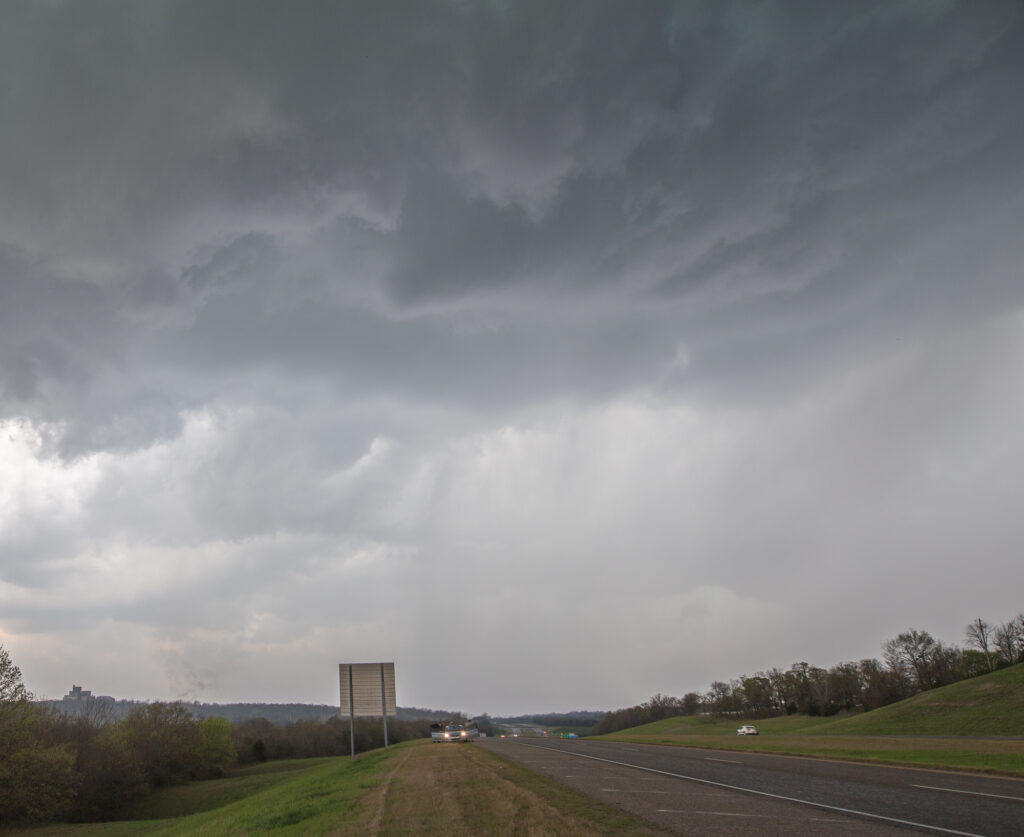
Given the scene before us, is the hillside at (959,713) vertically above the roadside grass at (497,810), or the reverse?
the roadside grass at (497,810)

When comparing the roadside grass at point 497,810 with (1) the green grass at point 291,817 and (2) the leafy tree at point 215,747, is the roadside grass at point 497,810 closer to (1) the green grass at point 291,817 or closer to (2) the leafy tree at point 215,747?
(1) the green grass at point 291,817

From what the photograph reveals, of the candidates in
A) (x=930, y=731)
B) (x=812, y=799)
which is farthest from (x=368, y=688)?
(x=930, y=731)

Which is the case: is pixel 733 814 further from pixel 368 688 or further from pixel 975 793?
pixel 368 688

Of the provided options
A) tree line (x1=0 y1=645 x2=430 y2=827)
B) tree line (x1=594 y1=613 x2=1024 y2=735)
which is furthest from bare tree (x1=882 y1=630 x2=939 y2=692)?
tree line (x1=0 y1=645 x2=430 y2=827)

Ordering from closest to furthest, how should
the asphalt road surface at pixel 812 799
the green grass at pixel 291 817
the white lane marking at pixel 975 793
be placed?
the asphalt road surface at pixel 812 799 < the white lane marking at pixel 975 793 < the green grass at pixel 291 817

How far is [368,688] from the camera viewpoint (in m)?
54.9

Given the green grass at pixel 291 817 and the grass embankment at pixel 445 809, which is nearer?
the grass embankment at pixel 445 809

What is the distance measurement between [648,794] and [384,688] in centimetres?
4070

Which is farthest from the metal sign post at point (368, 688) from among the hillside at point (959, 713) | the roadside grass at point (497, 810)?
the hillside at point (959, 713)

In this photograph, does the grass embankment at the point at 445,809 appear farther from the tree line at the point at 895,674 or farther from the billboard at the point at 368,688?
the tree line at the point at 895,674

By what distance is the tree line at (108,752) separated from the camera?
1671 inches

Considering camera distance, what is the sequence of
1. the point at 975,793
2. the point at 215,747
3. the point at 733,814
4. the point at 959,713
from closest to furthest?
the point at 733,814
the point at 975,793
the point at 959,713
the point at 215,747

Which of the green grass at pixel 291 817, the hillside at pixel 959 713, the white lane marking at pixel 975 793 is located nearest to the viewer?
the white lane marking at pixel 975 793

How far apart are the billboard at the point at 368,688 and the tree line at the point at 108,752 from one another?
793 inches
